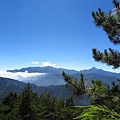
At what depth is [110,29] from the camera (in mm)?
14555

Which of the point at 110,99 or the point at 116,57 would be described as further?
the point at 116,57

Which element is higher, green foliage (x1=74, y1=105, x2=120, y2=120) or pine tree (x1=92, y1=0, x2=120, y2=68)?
pine tree (x1=92, y1=0, x2=120, y2=68)

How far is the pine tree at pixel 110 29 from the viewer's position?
13.8 metres

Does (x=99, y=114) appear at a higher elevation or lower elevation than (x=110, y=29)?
lower

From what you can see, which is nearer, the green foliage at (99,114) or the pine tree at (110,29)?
the green foliage at (99,114)

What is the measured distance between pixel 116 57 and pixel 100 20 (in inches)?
108

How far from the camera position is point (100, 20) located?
1468 centimetres

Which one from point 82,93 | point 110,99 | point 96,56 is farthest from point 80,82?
point 96,56

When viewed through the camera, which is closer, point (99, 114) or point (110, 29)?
point (99, 114)

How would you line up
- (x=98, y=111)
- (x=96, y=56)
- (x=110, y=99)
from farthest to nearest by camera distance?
1. (x=96, y=56)
2. (x=110, y=99)
3. (x=98, y=111)

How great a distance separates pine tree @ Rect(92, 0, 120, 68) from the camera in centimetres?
1377

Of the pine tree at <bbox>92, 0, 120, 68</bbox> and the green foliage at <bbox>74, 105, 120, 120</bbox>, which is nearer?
the green foliage at <bbox>74, 105, 120, 120</bbox>

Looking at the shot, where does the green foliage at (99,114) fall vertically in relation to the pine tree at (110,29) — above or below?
below

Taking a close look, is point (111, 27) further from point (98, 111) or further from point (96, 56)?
point (98, 111)
